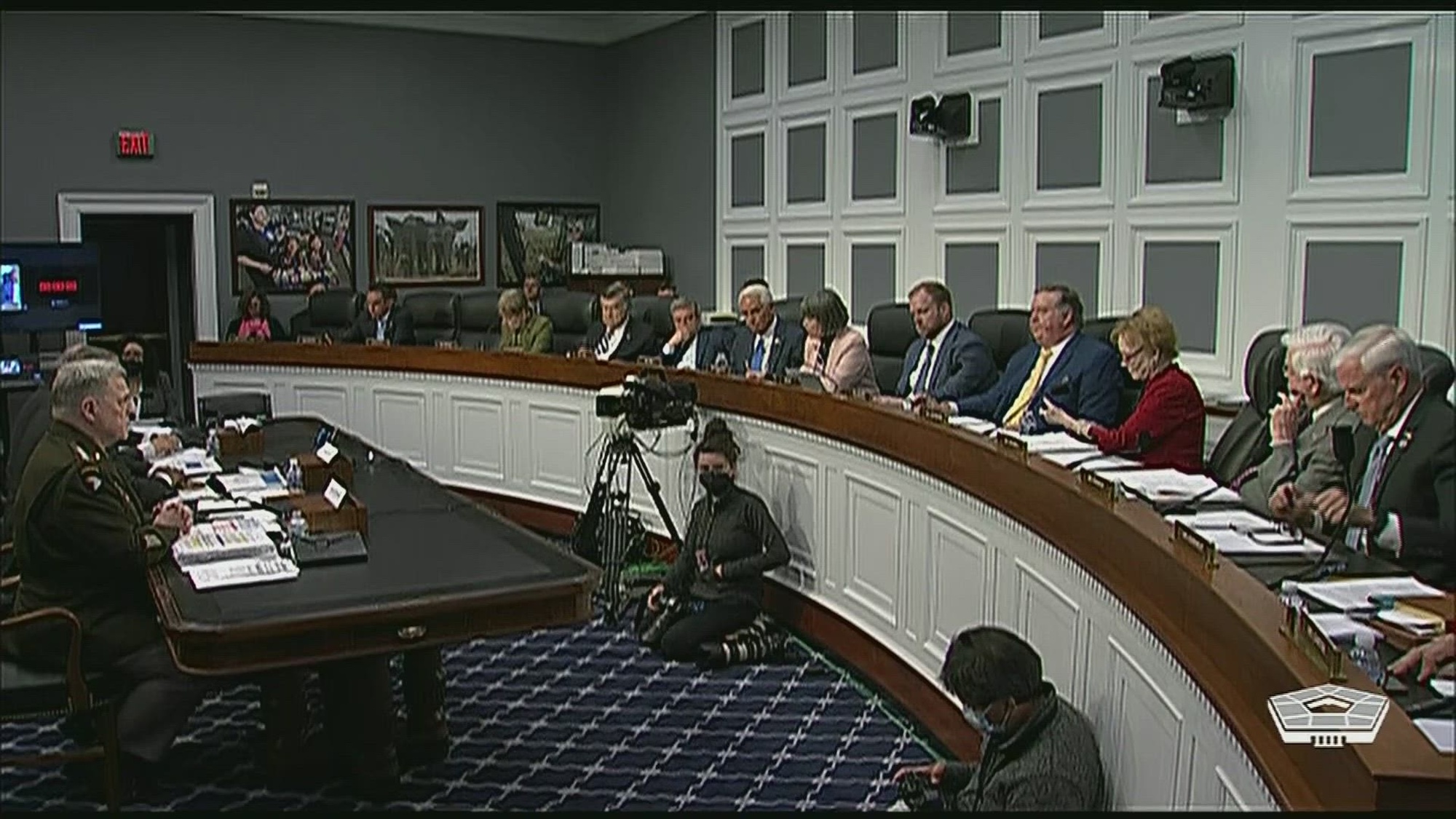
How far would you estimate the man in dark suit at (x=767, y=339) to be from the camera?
6.60 meters

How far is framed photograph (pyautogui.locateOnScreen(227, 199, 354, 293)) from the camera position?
11.0 metres

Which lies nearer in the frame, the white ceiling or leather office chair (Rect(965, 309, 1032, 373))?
leather office chair (Rect(965, 309, 1032, 373))

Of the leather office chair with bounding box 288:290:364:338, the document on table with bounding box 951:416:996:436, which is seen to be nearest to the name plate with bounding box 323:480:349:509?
the document on table with bounding box 951:416:996:436

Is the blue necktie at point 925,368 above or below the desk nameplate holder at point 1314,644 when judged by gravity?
above

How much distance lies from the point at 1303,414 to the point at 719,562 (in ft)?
7.93

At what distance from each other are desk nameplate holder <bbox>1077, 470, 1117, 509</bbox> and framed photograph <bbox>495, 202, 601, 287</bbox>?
8.94 metres

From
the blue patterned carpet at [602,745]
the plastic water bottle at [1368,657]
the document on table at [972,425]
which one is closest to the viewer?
the plastic water bottle at [1368,657]

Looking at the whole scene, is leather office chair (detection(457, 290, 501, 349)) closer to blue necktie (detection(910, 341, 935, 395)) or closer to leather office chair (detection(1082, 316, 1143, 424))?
blue necktie (detection(910, 341, 935, 395))

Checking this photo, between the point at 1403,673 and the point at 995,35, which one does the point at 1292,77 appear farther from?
the point at 1403,673

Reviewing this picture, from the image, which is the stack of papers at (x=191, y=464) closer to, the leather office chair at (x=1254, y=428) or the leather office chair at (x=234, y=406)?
the leather office chair at (x=234, y=406)

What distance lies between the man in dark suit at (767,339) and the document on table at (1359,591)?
399 cm

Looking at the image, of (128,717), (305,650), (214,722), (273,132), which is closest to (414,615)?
(305,650)

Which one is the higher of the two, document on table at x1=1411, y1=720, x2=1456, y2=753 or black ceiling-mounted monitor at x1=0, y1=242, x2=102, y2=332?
black ceiling-mounted monitor at x1=0, y1=242, x2=102, y2=332

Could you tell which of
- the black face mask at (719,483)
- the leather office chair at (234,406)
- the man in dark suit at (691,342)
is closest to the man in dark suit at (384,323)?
the leather office chair at (234,406)
